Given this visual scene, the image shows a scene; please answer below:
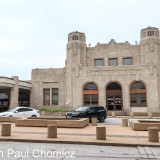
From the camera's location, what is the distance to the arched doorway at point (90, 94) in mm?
42344

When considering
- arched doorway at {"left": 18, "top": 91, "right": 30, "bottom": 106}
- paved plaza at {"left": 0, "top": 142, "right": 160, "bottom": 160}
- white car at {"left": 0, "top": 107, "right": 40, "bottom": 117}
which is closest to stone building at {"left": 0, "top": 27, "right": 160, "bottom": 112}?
arched doorway at {"left": 18, "top": 91, "right": 30, "bottom": 106}

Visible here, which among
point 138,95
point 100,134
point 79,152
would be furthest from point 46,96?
point 79,152

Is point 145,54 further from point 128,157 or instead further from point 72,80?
point 128,157

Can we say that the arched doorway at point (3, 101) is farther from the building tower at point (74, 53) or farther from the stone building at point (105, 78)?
the building tower at point (74, 53)

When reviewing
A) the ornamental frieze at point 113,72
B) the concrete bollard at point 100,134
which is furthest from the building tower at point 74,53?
the concrete bollard at point 100,134

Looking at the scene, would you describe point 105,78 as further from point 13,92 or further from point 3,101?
point 3,101

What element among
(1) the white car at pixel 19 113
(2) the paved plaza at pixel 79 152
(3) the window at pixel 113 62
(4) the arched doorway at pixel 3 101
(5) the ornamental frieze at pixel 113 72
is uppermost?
(3) the window at pixel 113 62

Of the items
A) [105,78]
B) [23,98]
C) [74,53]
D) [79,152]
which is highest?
[74,53]

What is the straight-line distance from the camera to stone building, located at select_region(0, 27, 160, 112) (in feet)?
134

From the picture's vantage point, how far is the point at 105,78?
4175cm

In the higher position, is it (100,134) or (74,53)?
(74,53)

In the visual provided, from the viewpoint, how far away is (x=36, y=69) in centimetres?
5019

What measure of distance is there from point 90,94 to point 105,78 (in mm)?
3934

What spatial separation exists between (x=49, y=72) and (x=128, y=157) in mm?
41270
